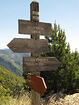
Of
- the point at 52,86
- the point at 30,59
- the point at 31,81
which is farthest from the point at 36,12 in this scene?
the point at 52,86

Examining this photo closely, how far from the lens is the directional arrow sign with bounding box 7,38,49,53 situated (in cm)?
416

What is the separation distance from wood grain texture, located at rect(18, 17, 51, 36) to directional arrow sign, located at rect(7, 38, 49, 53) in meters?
0.27

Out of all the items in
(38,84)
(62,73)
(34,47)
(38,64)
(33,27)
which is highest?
(33,27)

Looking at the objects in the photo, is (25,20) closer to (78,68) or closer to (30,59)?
(30,59)

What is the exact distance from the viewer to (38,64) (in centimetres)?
435

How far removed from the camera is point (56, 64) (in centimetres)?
461

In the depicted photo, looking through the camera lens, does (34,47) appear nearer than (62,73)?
Yes

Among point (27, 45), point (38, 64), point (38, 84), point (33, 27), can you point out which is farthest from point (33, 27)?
point (38, 84)

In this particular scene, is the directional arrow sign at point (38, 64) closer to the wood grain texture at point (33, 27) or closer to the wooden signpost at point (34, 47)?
the wooden signpost at point (34, 47)

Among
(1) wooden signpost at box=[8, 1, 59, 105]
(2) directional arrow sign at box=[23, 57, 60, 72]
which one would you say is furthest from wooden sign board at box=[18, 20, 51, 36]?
(2) directional arrow sign at box=[23, 57, 60, 72]

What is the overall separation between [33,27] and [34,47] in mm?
631

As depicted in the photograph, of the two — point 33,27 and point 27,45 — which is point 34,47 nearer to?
point 27,45

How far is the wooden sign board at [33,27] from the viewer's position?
4.33m

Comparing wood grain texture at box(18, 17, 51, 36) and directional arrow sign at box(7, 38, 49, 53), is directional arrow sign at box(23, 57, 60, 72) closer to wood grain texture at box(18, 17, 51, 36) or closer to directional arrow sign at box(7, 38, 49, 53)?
directional arrow sign at box(7, 38, 49, 53)
